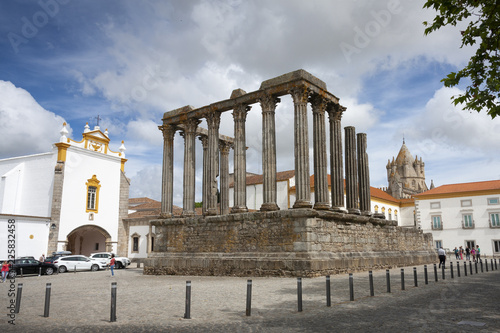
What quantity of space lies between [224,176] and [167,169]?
3.69 meters

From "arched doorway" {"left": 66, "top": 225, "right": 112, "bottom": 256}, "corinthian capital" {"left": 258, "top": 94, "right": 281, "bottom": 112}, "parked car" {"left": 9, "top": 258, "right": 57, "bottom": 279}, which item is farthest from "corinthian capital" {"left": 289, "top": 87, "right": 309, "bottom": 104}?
"arched doorway" {"left": 66, "top": 225, "right": 112, "bottom": 256}

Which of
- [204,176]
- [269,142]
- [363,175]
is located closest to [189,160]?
[204,176]

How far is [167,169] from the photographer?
78.9 feet

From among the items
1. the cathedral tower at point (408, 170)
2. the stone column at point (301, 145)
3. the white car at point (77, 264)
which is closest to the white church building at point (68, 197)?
the white car at point (77, 264)

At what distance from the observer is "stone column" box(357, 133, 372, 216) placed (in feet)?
75.1

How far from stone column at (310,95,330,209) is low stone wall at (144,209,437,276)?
1.15 metres

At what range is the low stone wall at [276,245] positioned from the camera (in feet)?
52.9

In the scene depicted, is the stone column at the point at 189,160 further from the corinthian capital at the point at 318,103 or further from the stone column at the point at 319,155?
the stone column at the point at 319,155

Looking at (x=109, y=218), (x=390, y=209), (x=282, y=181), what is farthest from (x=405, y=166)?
(x=109, y=218)

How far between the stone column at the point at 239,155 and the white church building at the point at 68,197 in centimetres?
1983

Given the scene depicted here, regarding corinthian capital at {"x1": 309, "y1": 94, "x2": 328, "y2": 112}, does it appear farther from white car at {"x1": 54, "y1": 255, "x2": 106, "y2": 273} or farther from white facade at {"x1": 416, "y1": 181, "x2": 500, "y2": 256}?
white facade at {"x1": 416, "y1": 181, "x2": 500, "y2": 256}

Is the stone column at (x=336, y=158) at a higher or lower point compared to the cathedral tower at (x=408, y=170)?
lower

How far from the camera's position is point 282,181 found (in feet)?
153

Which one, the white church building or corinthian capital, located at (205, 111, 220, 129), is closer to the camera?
corinthian capital, located at (205, 111, 220, 129)
